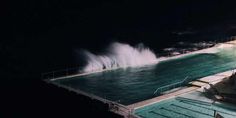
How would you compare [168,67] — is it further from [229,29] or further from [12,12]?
[229,29]

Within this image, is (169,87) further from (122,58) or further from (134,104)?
(122,58)

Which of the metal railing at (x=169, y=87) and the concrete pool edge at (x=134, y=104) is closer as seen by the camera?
the concrete pool edge at (x=134, y=104)

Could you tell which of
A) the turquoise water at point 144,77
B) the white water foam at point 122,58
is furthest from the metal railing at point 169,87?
the white water foam at point 122,58

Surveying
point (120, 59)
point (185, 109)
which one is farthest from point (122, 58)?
point (185, 109)

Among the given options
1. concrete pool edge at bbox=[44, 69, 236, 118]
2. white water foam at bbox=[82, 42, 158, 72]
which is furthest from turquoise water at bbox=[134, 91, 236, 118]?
white water foam at bbox=[82, 42, 158, 72]

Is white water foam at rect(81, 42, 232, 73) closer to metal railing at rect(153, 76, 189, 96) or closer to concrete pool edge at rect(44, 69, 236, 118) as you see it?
concrete pool edge at rect(44, 69, 236, 118)

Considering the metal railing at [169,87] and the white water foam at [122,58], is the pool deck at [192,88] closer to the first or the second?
the metal railing at [169,87]

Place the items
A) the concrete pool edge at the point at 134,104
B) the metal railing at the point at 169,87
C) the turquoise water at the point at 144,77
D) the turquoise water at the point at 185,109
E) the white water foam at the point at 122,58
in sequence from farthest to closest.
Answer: the white water foam at the point at 122,58
the metal railing at the point at 169,87
the turquoise water at the point at 144,77
the concrete pool edge at the point at 134,104
the turquoise water at the point at 185,109
